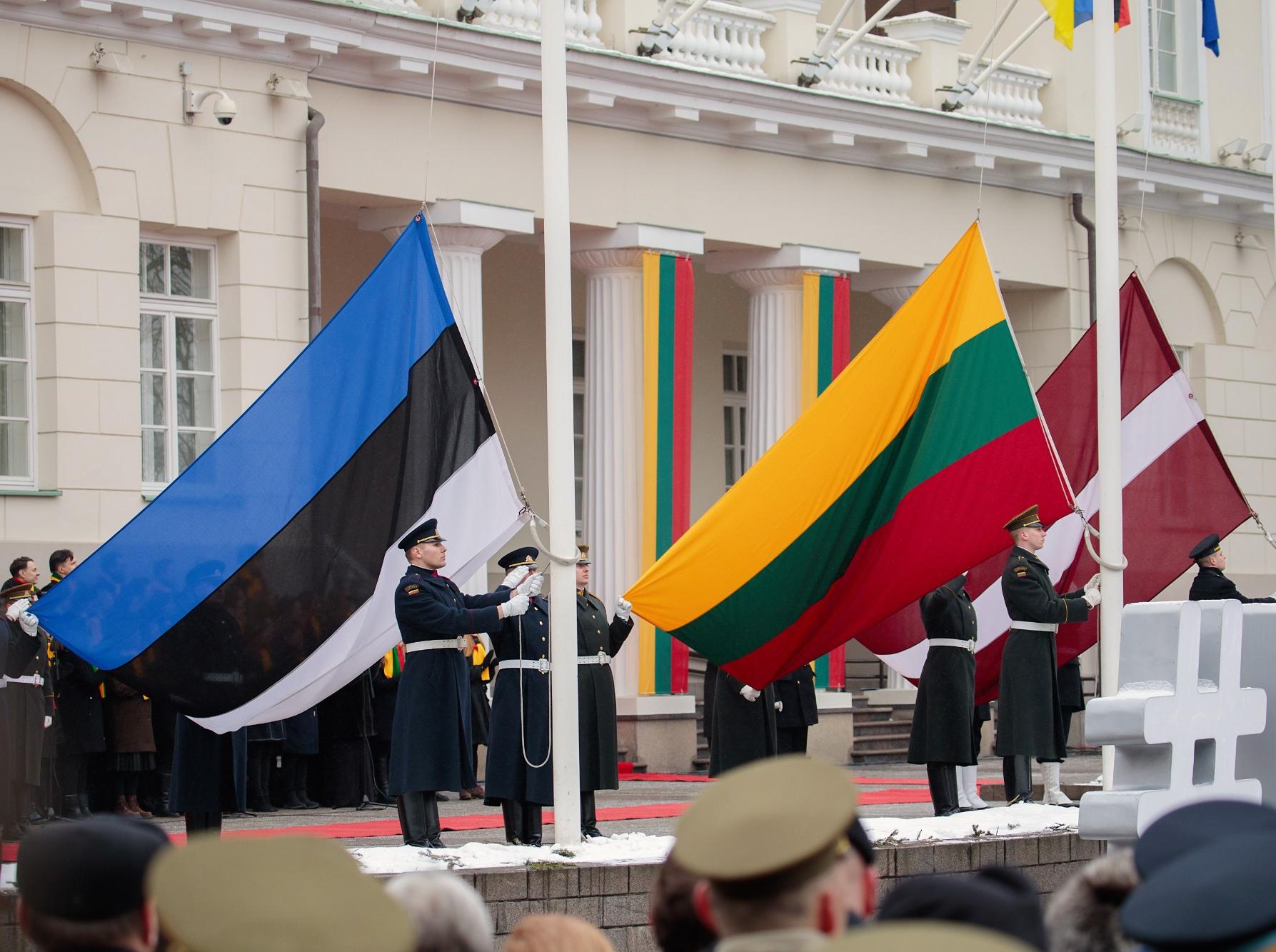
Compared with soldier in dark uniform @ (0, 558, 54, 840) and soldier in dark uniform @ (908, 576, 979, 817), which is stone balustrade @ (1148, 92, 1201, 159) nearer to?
soldier in dark uniform @ (908, 576, 979, 817)

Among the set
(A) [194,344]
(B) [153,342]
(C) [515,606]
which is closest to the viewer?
(C) [515,606]

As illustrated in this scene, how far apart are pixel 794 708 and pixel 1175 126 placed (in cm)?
1280

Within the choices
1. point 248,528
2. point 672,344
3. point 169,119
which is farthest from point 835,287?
point 248,528

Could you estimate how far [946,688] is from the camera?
41.4ft

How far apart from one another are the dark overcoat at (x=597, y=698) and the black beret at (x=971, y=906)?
26.4 ft

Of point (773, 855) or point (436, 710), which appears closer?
point (773, 855)

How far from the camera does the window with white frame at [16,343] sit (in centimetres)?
1560

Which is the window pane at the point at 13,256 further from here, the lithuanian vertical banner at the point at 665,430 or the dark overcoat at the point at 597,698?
the lithuanian vertical banner at the point at 665,430

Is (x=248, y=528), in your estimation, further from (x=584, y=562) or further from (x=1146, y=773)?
(x=1146, y=773)

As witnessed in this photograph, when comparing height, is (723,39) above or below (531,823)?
above

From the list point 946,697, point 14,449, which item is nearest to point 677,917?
point 946,697

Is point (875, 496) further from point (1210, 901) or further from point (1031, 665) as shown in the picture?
point (1210, 901)

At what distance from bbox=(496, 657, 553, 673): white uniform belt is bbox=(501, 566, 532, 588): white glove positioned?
1.49ft

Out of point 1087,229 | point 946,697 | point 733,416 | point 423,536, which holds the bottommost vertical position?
point 946,697
